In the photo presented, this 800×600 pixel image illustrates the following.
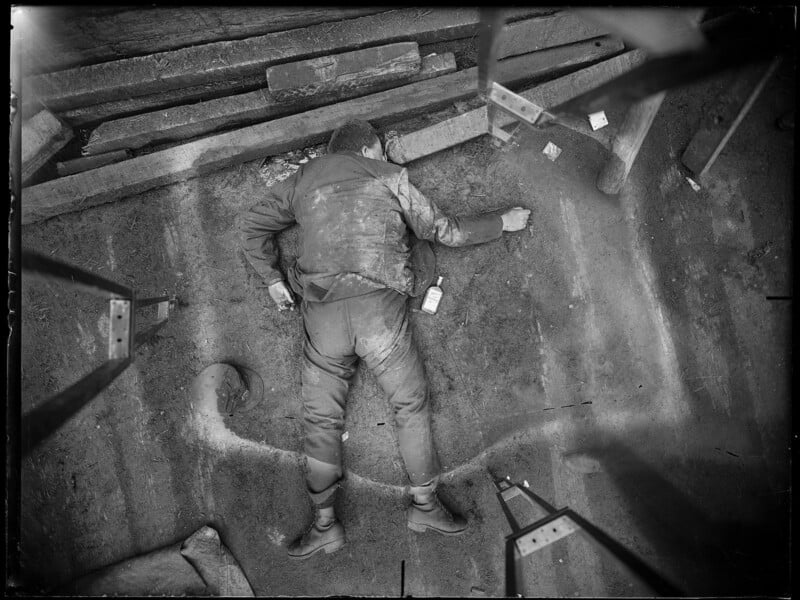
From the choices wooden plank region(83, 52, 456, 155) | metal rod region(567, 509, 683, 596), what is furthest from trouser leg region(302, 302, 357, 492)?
metal rod region(567, 509, 683, 596)

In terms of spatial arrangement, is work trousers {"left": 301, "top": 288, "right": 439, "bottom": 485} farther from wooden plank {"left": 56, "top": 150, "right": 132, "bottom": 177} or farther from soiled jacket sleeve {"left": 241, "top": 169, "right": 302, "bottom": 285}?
wooden plank {"left": 56, "top": 150, "right": 132, "bottom": 177}

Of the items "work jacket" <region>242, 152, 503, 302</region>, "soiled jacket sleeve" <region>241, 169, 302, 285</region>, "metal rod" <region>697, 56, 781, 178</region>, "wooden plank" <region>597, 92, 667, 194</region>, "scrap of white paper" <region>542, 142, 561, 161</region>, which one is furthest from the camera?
"scrap of white paper" <region>542, 142, 561, 161</region>

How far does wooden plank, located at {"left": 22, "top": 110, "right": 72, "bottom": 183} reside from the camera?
11.9 ft

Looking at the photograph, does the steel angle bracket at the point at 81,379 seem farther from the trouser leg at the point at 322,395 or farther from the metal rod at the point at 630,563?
the metal rod at the point at 630,563

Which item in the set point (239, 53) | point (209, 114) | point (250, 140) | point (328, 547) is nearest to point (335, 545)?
point (328, 547)

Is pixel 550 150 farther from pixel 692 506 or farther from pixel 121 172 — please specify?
pixel 121 172

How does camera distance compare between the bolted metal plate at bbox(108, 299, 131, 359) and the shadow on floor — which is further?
the shadow on floor

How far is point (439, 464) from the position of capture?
12.7 ft

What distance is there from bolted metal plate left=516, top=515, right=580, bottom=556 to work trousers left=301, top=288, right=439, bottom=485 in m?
1.02

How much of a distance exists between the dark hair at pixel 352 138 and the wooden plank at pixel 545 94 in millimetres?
341

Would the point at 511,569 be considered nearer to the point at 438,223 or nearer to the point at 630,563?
the point at 630,563

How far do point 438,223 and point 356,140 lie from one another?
0.88m

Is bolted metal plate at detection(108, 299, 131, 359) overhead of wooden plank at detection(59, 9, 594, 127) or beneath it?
beneath

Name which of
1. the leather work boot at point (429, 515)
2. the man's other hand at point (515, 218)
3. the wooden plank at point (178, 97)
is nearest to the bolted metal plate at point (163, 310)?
the wooden plank at point (178, 97)
